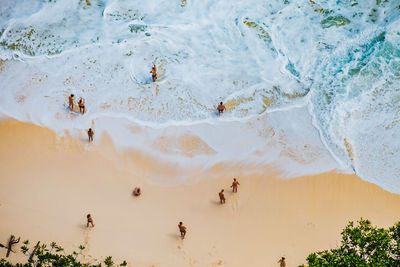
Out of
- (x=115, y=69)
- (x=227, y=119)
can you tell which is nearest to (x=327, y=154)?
(x=227, y=119)

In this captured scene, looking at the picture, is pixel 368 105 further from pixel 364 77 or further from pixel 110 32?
pixel 110 32

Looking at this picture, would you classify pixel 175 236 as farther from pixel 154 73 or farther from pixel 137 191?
pixel 154 73

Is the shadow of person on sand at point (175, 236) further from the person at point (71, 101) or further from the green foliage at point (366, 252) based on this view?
the person at point (71, 101)

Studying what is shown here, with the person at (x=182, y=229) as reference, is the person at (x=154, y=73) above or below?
above

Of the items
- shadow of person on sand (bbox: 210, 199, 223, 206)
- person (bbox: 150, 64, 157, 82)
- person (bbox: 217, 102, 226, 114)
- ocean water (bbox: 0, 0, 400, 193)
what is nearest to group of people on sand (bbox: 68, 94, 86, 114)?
ocean water (bbox: 0, 0, 400, 193)

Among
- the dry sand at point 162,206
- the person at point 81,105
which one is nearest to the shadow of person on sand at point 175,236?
the dry sand at point 162,206
